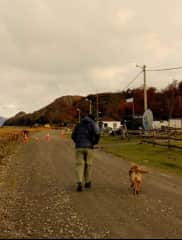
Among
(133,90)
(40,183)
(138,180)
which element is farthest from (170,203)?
(133,90)

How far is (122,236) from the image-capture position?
278 inches

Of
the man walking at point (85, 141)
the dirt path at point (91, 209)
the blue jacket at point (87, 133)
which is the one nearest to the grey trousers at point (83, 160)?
the man walking at point (85, 141)

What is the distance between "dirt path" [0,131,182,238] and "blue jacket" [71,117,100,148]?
131 cm

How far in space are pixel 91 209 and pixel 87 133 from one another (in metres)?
3.02

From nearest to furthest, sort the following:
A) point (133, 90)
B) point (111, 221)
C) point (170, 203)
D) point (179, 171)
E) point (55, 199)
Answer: point (111, 221) < point (170, 203) < point (55, 199) < point (179, 171) < point (133, 90)

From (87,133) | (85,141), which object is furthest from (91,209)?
(87,133)

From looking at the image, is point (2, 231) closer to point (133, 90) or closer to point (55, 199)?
point (55, 199)

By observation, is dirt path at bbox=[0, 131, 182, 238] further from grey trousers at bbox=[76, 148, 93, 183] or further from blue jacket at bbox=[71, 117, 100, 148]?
blue jacket at bbox=[71, 117, 100, 148]

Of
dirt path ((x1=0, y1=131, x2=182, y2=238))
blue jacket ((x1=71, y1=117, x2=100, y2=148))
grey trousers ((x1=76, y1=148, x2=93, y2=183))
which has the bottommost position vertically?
dirt path ((x1=0, y1=131, x2=182, y2=238))

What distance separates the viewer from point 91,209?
934 cm

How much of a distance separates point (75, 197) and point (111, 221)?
2.78m

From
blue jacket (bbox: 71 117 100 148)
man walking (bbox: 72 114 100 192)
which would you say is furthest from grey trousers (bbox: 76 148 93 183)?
blue jacket (bbox: 71 117 100 148)

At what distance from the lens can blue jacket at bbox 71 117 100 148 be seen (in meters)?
11.9

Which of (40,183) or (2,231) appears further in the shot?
(40,183)
